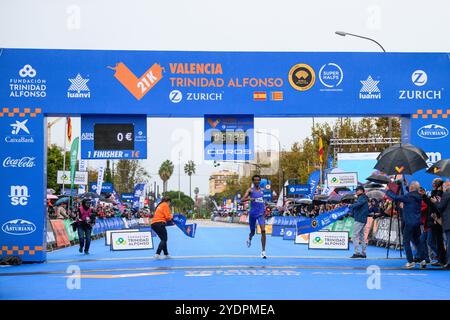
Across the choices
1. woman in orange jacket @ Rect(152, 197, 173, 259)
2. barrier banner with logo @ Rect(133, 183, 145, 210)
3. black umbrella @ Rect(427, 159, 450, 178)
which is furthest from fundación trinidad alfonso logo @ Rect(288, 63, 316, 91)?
barrier banner with logo @ Rect(133, 183, 145, 210)

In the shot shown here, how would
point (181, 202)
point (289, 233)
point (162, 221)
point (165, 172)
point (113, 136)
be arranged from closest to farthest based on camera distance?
1. point (113, 136)
2. point (162, 221)
3. point (289, 233)
4. point (165, 172)
5. point (181, 202)

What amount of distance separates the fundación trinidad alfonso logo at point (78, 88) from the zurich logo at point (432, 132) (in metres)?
8.70

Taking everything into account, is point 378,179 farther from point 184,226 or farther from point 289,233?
point 289,233

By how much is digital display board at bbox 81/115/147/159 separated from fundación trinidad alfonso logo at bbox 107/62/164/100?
0.73 meters

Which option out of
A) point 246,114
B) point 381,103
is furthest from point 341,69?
point 246,114

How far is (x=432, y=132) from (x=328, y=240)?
5814mm

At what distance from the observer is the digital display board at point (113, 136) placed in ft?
63.0

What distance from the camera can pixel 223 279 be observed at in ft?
45.5

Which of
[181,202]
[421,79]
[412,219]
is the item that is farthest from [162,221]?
[181,202]

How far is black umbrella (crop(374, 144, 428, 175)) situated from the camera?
56.4 feet

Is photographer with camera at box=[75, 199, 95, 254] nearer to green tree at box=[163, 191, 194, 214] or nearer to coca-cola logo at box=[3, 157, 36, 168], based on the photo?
coca-cola logo at box=[3, 157, 36, 168]

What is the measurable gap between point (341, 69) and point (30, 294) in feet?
35.0

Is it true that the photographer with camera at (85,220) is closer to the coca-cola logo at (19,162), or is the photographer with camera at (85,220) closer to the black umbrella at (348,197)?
the coca-cola logo at (19,162)

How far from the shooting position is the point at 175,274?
49.9 feet
